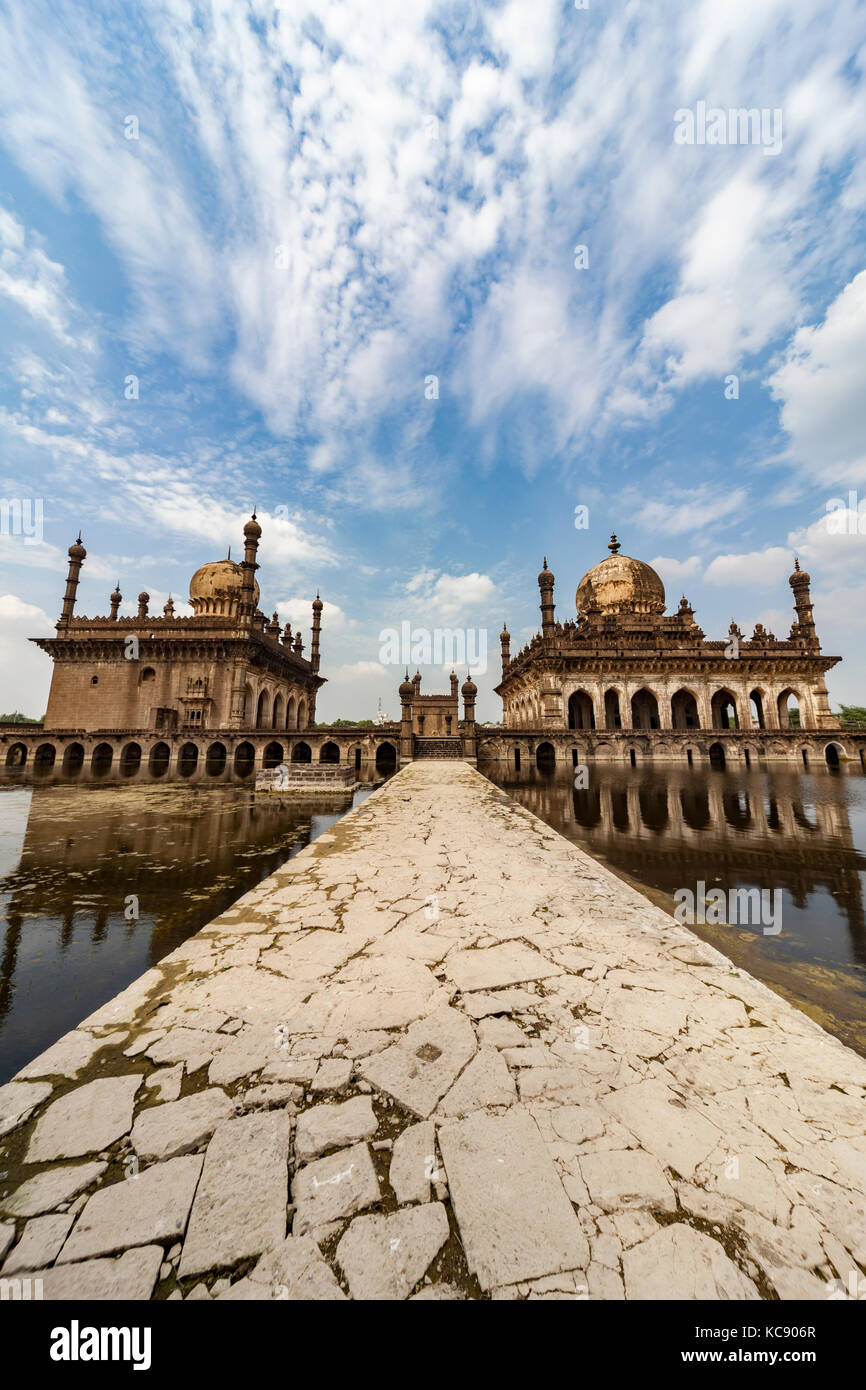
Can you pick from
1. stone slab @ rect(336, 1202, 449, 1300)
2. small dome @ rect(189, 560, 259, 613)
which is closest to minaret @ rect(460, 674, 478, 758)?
small dome @ rect(189, 560, 259, 613)

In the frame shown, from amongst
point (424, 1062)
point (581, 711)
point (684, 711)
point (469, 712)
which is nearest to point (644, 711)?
point (684, 711)

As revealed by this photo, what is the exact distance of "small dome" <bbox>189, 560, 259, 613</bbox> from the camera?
35.9 meters

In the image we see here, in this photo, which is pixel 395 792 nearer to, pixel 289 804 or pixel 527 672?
pixel 289 804

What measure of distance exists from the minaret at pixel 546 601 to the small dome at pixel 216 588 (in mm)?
21603

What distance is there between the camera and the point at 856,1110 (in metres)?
1.78

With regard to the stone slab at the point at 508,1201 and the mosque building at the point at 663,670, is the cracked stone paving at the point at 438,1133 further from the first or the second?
the mosque building at the point at 663,670

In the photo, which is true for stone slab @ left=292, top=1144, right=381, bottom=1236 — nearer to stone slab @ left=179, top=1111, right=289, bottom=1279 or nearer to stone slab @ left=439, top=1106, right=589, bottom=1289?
stone slab @ left=179, top=1111, right=289, bottom=1279

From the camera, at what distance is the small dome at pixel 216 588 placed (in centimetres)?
3588

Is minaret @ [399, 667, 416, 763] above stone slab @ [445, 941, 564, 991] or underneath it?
above

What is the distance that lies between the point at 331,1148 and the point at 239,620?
33.3 m

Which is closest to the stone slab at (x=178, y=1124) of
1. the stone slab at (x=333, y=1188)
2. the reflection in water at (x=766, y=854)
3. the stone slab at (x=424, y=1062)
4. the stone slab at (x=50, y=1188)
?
the stone slab at (x=50, y=1188)

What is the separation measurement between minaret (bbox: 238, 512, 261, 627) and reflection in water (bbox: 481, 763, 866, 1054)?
22782 mm
